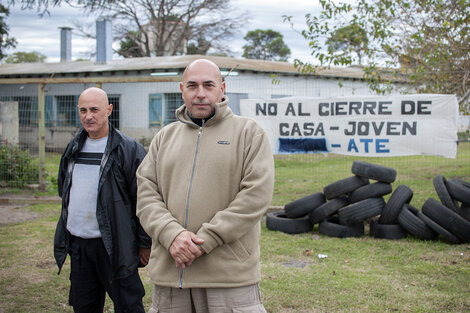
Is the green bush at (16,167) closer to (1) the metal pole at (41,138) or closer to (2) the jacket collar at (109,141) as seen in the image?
(1) the metal pole at (41,138)

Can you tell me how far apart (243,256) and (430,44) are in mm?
9380

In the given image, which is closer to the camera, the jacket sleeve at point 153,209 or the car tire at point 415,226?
the jacket sleeve at point 153,209

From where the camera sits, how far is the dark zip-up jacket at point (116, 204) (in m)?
3.37

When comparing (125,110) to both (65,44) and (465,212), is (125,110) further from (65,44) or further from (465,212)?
(65,44)

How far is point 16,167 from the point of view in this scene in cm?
1092

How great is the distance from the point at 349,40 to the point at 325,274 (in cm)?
674

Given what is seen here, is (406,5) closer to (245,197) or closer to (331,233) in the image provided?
(331,233)

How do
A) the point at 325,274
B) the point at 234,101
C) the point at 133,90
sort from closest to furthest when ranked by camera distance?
the point at 325,274 < the point at 234,101 < the point at 133,90

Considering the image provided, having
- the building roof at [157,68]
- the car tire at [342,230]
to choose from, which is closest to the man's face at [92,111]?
the car tire at [342,230]

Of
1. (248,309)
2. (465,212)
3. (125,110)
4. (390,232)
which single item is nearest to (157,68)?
(125,110)

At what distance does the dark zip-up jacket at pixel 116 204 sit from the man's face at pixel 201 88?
1.00 m

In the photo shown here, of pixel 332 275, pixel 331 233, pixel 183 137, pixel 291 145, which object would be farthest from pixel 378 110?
pixel 183 137

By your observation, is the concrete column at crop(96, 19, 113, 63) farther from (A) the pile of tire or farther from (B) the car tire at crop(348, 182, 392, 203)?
(B) the car tire at crop(348, 182, 392, 203)

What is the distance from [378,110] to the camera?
8.64 metres
